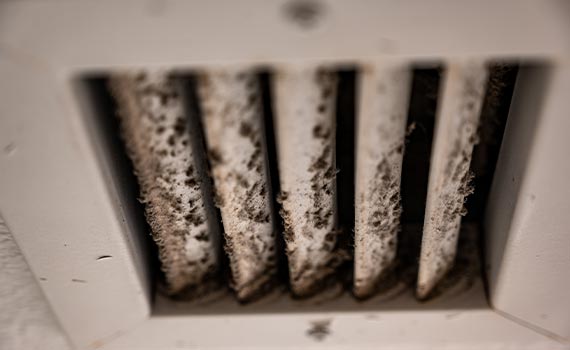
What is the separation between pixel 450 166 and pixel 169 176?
0.25 meters

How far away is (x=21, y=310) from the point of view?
0.77 metres

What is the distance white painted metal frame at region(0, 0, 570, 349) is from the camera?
1.39ft

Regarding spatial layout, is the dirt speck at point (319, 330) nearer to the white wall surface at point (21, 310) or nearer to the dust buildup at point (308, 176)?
the dust buildup at point (308, 176)

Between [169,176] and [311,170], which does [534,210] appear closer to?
[311,170]

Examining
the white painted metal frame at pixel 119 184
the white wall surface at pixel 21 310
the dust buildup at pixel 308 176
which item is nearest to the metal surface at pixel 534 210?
the white painted metal frame at pixel 119 184

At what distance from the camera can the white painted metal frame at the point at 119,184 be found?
16.7 inches

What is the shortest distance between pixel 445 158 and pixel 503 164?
0.11 meters

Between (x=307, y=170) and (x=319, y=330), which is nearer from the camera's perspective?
(x=307, y=170)

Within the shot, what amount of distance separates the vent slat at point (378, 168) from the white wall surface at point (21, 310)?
1.20 ft

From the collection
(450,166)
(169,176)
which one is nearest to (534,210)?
(450,166)

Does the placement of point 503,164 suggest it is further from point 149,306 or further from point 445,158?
point 149,306

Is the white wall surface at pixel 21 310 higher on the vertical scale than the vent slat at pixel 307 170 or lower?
lower

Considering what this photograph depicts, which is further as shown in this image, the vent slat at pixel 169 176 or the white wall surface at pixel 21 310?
the white wall surface at pixel 21 310

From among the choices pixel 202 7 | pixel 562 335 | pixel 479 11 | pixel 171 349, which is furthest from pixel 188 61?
pixel 562 335
